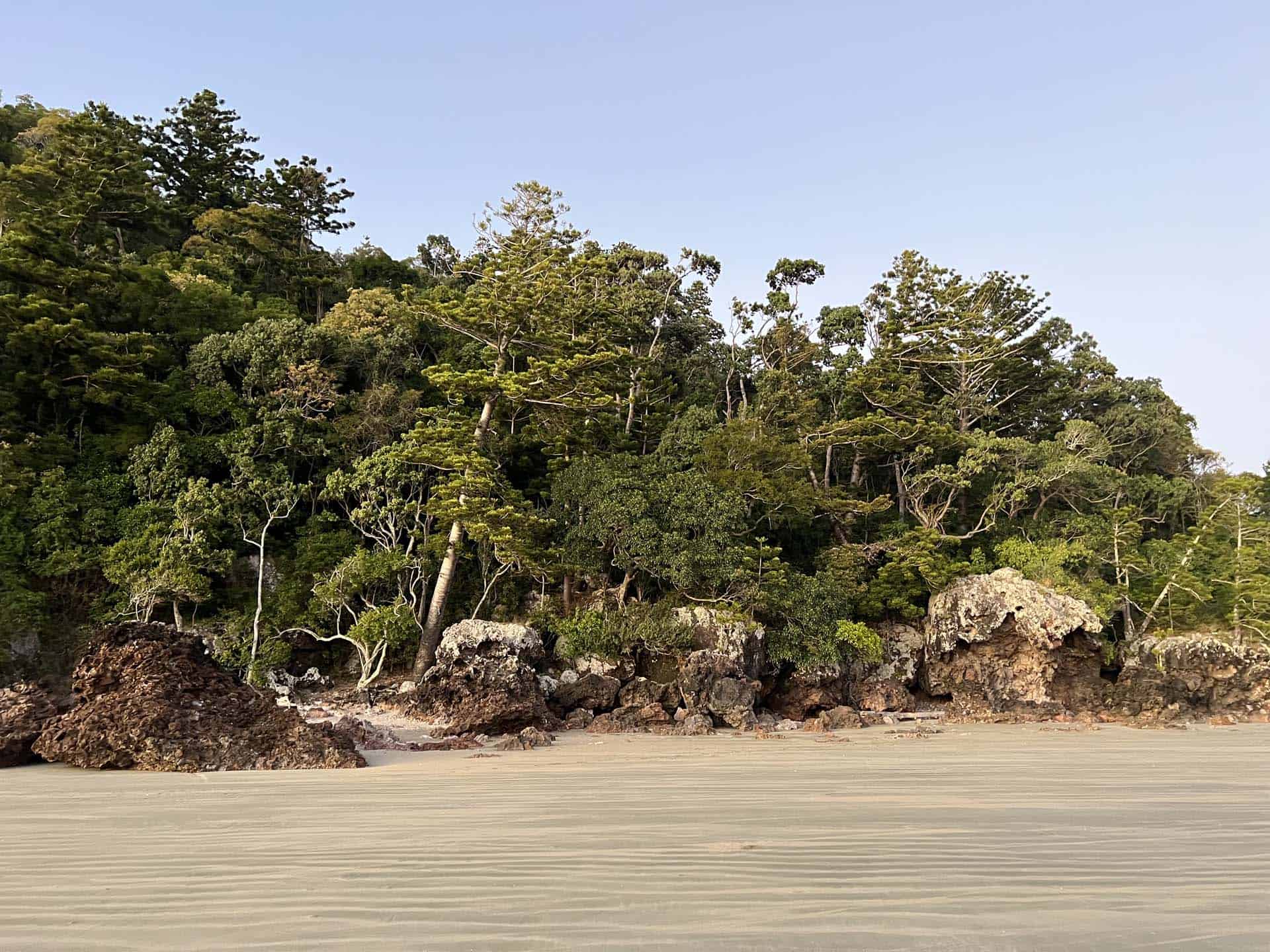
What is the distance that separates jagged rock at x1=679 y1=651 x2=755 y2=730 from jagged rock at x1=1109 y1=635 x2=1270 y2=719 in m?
9.01

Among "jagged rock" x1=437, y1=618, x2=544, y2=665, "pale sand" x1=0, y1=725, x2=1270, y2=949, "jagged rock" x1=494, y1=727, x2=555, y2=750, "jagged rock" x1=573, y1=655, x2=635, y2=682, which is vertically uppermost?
"pale sand" x1=0, y1=725, x2=1270, y2=949

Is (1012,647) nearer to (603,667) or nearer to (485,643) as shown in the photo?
→ (603,667)

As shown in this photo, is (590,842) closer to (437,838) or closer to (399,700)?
(437,838)

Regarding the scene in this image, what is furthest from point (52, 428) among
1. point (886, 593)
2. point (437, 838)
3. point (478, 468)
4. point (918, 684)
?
point (918, 684)

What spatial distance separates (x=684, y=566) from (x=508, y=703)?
4.75 m

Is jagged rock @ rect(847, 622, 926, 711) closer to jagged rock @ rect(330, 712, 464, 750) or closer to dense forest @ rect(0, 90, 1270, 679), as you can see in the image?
dense forest @ rect(0, 90, 1270, 679)

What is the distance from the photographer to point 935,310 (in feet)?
76.1

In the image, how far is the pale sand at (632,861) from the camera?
272 centimetres

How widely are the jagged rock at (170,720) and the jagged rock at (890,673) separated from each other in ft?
40.5

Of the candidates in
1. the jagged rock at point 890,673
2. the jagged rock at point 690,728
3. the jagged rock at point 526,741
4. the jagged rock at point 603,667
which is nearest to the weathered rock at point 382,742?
the jagged rock at point 526,741

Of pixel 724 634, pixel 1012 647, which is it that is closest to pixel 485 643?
pixel 724 634

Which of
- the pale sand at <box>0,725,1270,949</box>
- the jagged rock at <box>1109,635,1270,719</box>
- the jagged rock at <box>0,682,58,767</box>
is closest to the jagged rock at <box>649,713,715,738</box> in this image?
the pale sand at <box>0,725,1270,949</box>

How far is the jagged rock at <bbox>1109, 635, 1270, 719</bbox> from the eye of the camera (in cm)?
1647

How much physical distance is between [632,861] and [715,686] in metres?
11.0
